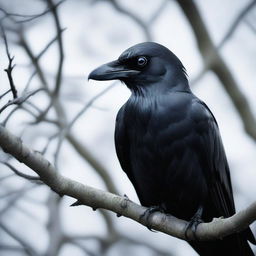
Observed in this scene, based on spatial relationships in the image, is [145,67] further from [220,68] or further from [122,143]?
[220,68]

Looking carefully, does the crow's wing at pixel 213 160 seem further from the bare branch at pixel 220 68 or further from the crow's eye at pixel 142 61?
the bare branch at pixel 220 68

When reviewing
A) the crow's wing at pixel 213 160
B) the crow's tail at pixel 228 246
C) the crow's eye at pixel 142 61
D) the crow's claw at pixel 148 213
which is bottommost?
the crow's tail at pixel 228 246

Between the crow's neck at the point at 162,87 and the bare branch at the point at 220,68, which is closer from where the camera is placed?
the crow's neck at the point at 162,87

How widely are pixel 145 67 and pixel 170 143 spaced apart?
71 centimetres

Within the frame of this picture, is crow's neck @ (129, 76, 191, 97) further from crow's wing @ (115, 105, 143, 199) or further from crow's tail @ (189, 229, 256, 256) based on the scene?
crow's tail @ (189, 229, 256, 256)

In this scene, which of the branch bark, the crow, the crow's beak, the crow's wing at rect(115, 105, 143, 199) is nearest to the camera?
the branch bark

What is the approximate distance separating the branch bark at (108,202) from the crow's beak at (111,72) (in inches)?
43.6

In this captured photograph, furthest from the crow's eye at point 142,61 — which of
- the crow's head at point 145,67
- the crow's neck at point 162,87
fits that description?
the crow's neck at point 162,87

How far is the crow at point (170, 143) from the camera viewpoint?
5035 millimetres

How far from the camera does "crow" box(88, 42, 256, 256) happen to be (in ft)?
16.5

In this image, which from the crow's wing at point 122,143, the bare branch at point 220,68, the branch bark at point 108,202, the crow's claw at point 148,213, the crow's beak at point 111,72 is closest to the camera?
the branch bark at point 108,202

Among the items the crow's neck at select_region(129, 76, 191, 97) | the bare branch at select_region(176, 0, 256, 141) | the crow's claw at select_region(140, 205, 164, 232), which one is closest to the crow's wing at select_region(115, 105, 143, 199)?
the crow's neck at select_region(129, 76, 191, 97)

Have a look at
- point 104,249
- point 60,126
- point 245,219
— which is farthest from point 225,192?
point 104,249

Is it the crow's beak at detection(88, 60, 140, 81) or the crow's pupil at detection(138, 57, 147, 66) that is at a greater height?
the crow's pupil at detection(138, 57, 147, 66)
